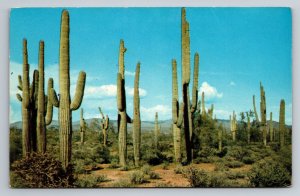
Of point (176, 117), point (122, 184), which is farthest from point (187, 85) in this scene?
point (122, 184)

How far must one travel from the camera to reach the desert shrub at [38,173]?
18.5ft

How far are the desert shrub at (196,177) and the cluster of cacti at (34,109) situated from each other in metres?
1.62

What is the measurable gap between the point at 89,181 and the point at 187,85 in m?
1.52

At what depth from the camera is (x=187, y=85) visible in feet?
18.6

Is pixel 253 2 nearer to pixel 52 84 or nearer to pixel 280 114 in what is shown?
pixel 280 114

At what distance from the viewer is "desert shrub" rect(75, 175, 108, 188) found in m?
5.65

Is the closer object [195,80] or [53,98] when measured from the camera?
[53,98]

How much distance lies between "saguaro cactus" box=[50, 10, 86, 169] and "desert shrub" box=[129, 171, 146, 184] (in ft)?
2.41

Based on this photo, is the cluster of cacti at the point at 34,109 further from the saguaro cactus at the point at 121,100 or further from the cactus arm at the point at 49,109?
the saguaro cactus at the point at 121,100

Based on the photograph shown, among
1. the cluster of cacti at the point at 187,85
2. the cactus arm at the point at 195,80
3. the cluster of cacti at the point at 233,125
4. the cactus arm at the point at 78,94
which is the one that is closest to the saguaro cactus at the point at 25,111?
the cactus arm at the point at 78,94

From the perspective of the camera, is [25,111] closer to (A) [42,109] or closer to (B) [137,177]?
(A) [42,109]

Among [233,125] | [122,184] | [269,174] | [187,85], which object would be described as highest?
[187,85]

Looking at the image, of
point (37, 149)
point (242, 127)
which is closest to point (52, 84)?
point (37, 149)

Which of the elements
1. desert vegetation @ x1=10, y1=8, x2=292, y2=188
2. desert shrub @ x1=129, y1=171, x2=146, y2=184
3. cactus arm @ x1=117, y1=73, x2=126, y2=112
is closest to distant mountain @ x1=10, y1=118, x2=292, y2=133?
desert vegetation @ x1=10, y1=8, x2=292, y2=188
